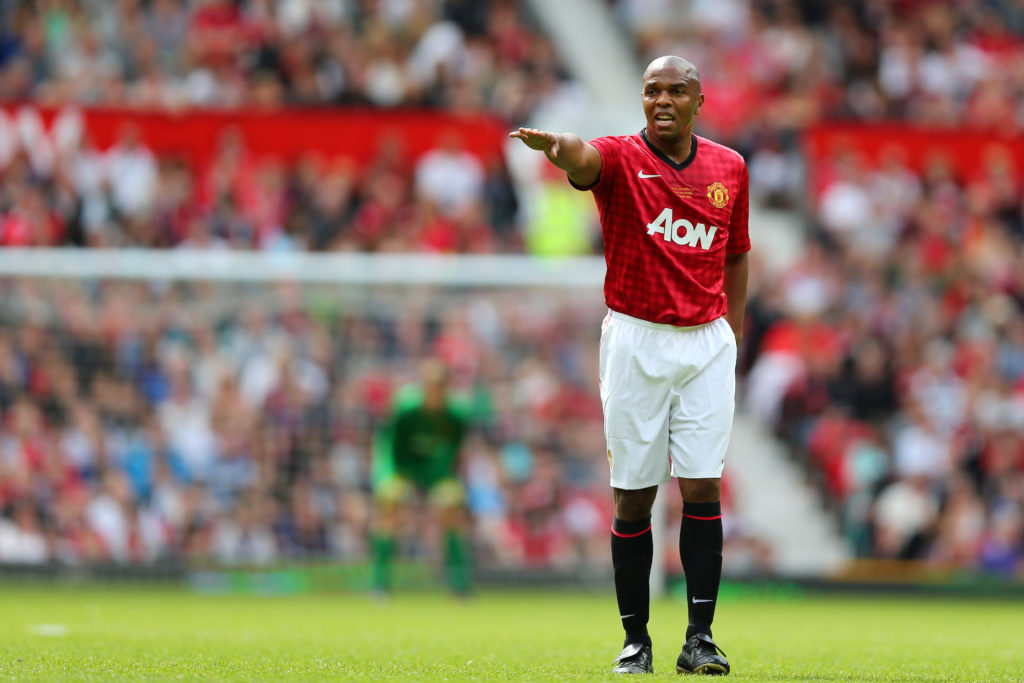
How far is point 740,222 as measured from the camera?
6.74 meters

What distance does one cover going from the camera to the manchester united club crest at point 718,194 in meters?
→ 6.49

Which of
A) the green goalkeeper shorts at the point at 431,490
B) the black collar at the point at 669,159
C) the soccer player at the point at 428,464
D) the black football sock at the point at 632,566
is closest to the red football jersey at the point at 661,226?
the black collar at the point at 669,159

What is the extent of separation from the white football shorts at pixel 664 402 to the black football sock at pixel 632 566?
218 millimetres

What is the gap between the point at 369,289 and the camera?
1519cm

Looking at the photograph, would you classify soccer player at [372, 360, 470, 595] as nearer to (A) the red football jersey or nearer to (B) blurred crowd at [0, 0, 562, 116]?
(B) blurred crowd at [0, 0, 562, 116]

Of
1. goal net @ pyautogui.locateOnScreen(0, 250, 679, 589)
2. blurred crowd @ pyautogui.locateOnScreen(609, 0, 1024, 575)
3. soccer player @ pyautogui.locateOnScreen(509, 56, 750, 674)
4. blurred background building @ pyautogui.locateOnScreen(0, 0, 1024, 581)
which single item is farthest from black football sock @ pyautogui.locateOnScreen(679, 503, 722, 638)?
blurred crowd @ pyautogui.locateOnScreen(609, 0, 1024, 575)

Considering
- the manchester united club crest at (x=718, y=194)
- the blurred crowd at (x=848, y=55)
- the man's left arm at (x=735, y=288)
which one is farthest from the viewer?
the blurred crowd at (x=848, y=55)

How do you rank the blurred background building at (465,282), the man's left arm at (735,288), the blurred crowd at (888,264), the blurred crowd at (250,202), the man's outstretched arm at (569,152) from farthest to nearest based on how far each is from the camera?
the blurred crowd at (250,202) < the blurred crowd at (888,264) < the blurred background building at (465,282) < the man's left arm at (735,288) < the man's outstretched arm at (569,152)

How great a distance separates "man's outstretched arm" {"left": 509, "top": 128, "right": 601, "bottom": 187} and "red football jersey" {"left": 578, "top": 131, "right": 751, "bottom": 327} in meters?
0.09

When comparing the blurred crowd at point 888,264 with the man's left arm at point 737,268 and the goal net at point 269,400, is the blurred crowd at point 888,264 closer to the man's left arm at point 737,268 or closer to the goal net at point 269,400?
the goal net at point 269,400

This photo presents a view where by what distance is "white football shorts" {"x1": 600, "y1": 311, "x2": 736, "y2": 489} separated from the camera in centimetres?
641

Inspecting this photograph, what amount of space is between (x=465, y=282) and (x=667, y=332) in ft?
29.1

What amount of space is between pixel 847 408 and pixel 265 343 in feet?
20.2

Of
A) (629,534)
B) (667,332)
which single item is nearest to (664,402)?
(667,332)
